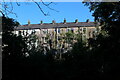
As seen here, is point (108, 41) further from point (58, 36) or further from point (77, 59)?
point (58, 36)

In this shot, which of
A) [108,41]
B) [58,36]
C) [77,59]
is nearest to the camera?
[108,41]

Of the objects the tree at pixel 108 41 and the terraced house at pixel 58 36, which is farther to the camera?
the terraced house at pixel 58 36

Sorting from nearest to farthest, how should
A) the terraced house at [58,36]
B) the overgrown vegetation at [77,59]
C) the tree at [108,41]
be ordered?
the tree at [108,41] → the overgrown vegetation at [77,59] → the terraced house at [58,36]

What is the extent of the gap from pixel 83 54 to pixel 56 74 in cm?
151

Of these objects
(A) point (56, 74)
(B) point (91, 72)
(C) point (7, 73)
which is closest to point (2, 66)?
(C) point (7, 73)

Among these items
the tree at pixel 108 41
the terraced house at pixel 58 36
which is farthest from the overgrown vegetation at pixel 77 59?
the terraced house at pixel 58 36

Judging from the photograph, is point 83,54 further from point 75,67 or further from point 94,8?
point 94,8

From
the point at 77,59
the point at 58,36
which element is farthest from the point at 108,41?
the point at 58,36

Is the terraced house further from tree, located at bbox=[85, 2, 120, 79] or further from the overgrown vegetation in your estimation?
tree, located at bbox=[85, 2, 120, 79]

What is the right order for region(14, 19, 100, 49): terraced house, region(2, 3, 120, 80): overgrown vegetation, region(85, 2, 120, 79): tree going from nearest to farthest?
1. region(85, 2, 120, 79): tree
2. region(2, 3, 120, 80): overgrown vegetation
3. region(14, 19, 100, 49): terraced house

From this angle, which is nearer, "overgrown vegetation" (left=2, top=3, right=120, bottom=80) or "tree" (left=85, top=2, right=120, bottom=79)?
"tree" (left=85, top=2, right=120, bottom=79)

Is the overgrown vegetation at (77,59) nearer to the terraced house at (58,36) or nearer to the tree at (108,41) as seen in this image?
the tree at (108,41)

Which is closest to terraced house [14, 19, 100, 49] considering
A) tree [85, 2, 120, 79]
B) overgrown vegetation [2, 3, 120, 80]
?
overgrown vegetation [2, 3, 120, 80]

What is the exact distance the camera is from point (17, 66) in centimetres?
773
